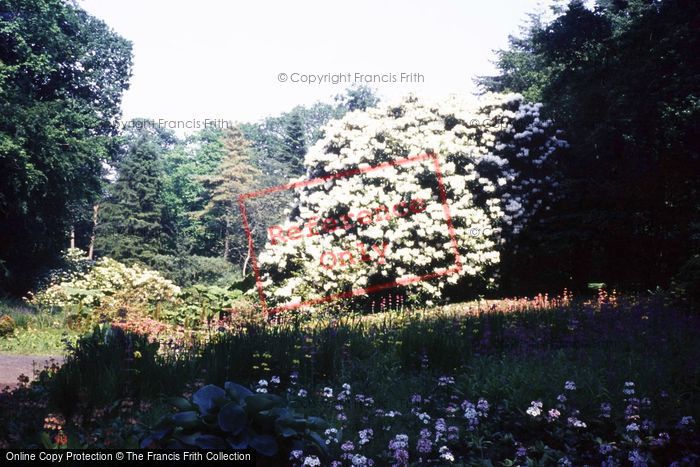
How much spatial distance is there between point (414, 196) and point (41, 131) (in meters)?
15.1

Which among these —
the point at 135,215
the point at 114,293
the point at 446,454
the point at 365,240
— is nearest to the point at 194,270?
the point at 135,215

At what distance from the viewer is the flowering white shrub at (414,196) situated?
47.1 feet

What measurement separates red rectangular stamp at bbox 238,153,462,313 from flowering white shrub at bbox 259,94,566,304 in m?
0.03

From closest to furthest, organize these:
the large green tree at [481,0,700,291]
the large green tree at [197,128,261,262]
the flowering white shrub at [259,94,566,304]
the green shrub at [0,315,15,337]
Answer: the green shrub at [0,315,15,337]
the large green tree at [481,0,700,291]
the flowering white shrub at [259,94,566,304]
the large green tree at [197,128,261,262]

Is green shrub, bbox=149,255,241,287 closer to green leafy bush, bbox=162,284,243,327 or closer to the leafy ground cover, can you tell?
green leafy bush, bbox=162,284,243,327

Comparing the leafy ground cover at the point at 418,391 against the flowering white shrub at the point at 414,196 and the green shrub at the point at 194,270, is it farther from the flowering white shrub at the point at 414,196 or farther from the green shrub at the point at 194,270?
A: the green shrub at the point at 194,270

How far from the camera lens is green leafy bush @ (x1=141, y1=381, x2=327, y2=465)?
130 inches

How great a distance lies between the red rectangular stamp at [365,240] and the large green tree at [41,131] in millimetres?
11085

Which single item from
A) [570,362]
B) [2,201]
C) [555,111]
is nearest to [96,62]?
[2,201]

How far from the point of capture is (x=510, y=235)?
1555cm

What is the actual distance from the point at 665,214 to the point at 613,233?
47.3 inches

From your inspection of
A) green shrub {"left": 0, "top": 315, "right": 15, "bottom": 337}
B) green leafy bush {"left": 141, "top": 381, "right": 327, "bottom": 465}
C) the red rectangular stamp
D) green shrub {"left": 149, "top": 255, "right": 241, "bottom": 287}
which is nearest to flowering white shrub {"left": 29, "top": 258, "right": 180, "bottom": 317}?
green shrub {"left": 0, "top": 315, "right": 15, "bottom": 337}

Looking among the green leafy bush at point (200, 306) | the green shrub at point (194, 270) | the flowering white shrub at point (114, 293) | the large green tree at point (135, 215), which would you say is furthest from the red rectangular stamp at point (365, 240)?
the large green tree at point (135, 215)

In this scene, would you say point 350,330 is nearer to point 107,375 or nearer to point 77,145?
point 107,375
